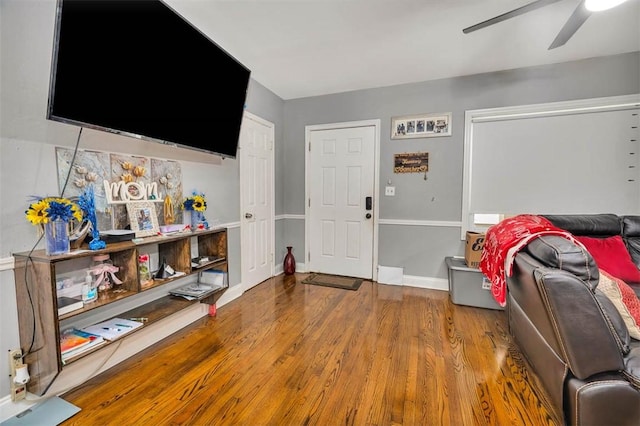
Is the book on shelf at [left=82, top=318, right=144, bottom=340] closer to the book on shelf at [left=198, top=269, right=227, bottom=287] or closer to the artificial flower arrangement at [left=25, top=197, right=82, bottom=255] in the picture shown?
the artificial flower arrangement at [left=25, top=197, right=82, bottom=255]

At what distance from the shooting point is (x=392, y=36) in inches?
94.2

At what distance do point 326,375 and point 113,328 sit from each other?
1380mm

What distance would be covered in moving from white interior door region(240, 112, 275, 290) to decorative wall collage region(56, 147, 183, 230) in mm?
912

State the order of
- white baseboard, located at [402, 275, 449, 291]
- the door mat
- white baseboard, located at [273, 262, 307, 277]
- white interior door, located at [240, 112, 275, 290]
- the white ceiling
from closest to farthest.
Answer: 1. the white ceiling
2. white interior door, located at [240, 112, 275, 290]
3. white baseboard, located at [402, 275, 449, 291]
4. the door mat
5. white baseboard, located at [273, 262, 307, 277]

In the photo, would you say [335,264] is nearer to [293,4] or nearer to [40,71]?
[293,4]

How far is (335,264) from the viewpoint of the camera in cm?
391

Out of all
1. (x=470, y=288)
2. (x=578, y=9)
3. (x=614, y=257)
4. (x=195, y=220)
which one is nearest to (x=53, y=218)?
(x=195, y=220)

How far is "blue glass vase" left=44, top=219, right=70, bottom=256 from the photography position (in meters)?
1.44

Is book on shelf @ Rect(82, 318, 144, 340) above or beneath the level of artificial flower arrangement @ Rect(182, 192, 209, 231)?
beneath

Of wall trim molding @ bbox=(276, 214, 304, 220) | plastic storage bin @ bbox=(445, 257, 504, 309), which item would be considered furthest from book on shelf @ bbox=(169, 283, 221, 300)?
plastic storage bin @ bbox=(445, 257, 504, 309)

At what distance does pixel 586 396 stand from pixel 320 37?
111 inches

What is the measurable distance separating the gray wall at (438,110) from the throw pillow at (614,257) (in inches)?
48.6

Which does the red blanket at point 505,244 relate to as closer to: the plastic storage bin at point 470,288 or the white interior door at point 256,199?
the plastic storage bin at point 470,288

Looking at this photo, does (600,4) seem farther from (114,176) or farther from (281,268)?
(281,268)
